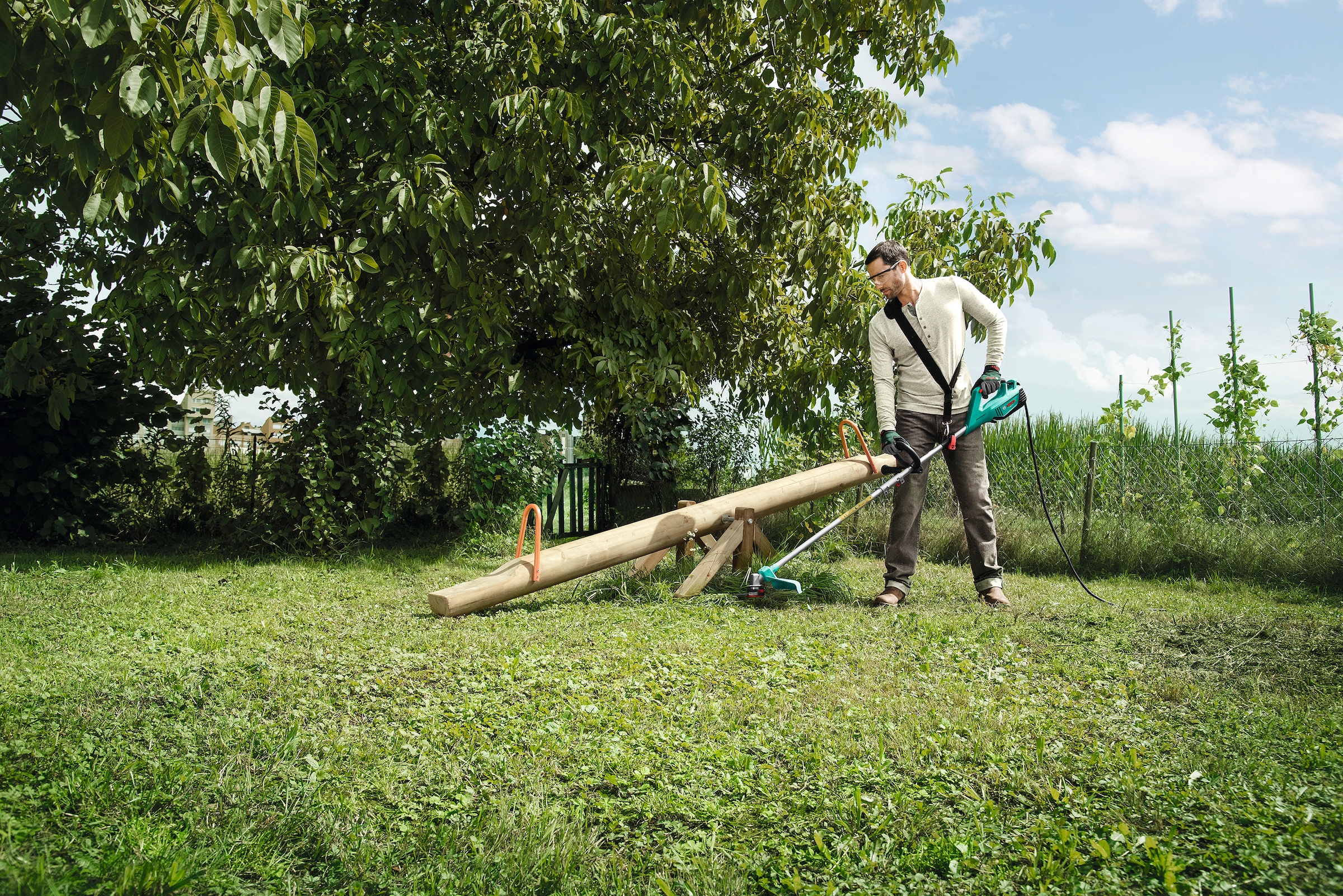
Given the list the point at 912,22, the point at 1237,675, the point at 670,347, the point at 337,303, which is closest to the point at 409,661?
the point at 337,303

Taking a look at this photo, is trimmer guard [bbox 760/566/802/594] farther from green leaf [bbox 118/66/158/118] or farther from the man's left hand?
green leaf [bbox 118/66/158/118]

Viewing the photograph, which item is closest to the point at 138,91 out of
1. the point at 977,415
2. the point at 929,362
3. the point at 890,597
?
the point at 929,362

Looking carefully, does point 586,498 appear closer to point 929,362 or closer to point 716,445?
point 716,445

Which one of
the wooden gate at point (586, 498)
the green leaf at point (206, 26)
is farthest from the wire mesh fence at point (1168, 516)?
the green leaf at point (206, 26)

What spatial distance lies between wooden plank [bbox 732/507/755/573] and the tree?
1.71 meters

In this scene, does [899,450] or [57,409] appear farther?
[57,409]

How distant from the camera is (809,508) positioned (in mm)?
8273

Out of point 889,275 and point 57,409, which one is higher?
point 889,275

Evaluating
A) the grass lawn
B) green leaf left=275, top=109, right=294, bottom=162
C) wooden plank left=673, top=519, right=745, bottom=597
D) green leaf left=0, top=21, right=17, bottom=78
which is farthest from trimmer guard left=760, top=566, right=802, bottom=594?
green leaf left=0, top=21, right=17, bottom=78

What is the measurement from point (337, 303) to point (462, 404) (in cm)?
191

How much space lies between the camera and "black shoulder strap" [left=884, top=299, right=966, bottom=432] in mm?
5562

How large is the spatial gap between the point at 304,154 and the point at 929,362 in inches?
162

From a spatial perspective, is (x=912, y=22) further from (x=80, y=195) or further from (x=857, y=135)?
(x=80, y=195)

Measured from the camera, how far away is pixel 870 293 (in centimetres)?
701
